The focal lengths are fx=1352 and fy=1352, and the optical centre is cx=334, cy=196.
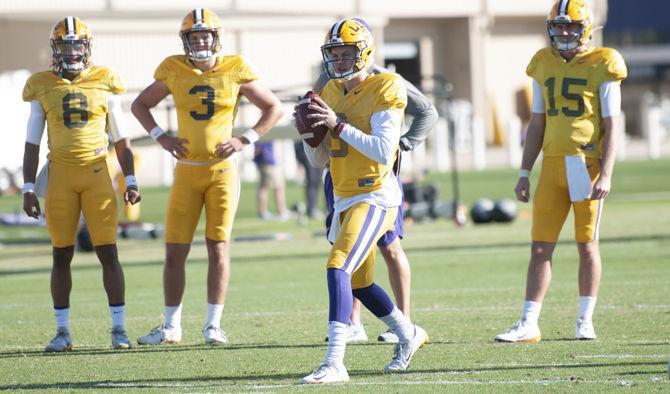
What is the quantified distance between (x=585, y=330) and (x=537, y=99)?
1.41 m

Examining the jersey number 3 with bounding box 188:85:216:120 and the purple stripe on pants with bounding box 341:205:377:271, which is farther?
the jersey number 3 with bounding box 188:85:216:120

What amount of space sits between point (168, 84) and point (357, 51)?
6.48 feet

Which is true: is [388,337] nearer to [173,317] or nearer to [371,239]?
[173,317]

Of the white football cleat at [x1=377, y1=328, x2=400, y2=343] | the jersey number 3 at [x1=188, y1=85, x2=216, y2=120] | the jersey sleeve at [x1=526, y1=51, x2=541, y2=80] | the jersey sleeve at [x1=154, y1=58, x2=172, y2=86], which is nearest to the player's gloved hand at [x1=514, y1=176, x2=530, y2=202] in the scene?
the jersey sleeve at [x1=526, y1=51, x2=541, y2=80]

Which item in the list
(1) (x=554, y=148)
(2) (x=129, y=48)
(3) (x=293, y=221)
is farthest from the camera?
(2) (x=129, y=48)

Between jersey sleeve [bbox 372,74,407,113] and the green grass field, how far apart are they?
1.36 m

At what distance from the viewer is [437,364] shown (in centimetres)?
712

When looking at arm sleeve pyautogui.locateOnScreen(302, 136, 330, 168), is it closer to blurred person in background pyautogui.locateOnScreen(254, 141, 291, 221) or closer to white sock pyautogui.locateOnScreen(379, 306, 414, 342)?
white sock pyautogui.locateOnScreen(379, 306, 414, 342)

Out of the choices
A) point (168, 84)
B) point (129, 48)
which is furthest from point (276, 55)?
point (168, 84)

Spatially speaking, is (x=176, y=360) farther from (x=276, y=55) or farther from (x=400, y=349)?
(x=276, y=55)

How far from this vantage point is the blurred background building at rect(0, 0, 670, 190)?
31516mm

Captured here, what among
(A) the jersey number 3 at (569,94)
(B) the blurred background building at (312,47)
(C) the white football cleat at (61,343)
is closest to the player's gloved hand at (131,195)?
(C) the white football cleat at (61,343)

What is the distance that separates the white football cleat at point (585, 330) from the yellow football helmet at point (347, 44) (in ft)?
7.06

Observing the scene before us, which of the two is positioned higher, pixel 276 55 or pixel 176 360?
pixel 276 55
